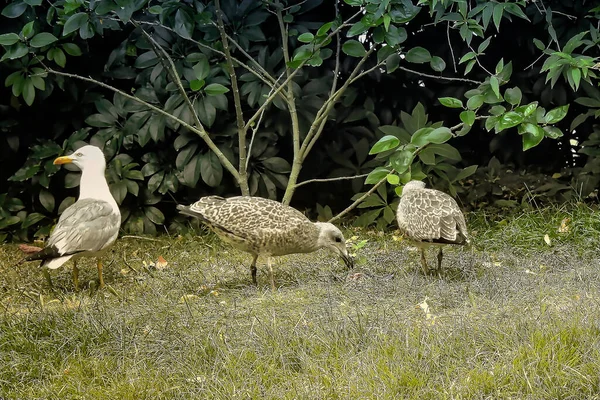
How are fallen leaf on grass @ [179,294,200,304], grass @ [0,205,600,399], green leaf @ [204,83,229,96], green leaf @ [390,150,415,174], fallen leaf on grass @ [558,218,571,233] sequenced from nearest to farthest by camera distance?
grass @ [0,205,600,399] → fallen leaf on grass @ [179,294,200,304] → green leaf @ [390,150,415,174] → green leaf @ [204,83,229,96] → fallen leaf on grass @ [558,218,571,233]

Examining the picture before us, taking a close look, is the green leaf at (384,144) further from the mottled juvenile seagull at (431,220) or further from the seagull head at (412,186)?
the seagull head at (412,186)

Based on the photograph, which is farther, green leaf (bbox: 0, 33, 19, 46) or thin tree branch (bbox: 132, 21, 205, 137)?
thin tree branch (bbox: 132, 21, 205, 137)

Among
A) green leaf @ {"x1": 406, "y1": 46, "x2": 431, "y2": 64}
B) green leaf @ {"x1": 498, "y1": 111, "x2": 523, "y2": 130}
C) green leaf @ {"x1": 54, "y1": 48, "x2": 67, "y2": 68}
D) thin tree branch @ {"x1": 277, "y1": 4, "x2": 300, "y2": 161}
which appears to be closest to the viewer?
green leaf @ {"x1": 498, "y1": 111, "x2": 523, "y2": 130}

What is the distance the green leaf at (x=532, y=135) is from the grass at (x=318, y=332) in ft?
2.71

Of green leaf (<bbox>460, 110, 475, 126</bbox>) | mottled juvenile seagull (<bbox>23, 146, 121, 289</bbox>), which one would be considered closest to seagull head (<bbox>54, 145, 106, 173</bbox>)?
mottled juvenile seagull (<bbox>23, 146, 121, 289</bbox>)

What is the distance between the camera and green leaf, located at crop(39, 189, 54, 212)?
6750 millimetres

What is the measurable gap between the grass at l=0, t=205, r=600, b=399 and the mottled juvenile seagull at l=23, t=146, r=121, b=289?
26 cm

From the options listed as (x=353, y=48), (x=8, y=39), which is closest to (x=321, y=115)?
(x=353, y=48)

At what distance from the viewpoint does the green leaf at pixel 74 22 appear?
5.03 metres

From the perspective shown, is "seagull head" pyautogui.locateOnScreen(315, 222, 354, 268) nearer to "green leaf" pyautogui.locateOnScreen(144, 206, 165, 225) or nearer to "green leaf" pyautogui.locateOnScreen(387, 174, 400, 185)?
"green leaf" pyautogui.locateOnScreen(387, 174, 400, 185)

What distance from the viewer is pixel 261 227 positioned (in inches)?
183

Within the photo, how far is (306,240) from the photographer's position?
189 inches

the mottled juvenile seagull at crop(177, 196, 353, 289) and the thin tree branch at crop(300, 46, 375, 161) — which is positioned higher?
the thin tree branch at crop(300, 46, 375, 161)

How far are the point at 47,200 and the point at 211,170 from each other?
5.32ft
